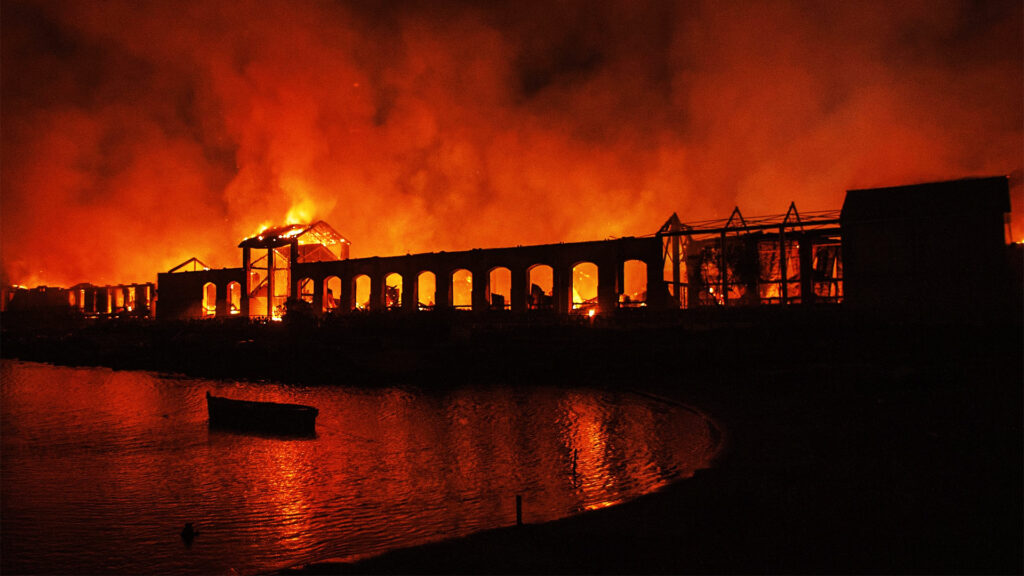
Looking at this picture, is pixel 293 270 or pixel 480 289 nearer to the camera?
pixel 480 289

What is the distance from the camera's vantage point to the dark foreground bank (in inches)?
257

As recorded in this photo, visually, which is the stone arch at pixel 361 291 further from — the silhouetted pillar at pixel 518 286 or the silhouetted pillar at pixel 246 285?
the silhouetted pillar at pixel 518 286

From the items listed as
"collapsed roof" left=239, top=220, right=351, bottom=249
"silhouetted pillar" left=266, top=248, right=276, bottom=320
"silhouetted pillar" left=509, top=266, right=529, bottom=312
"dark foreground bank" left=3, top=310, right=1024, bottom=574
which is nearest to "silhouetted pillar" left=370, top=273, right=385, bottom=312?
"dark foreground bank" left=3, top=310, right=1024, bottom=574

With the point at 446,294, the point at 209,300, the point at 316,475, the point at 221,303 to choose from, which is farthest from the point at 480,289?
the point at 209,300

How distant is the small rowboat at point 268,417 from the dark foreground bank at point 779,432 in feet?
29.7

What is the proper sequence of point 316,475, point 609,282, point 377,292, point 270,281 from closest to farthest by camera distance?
point 316,475, point 609,282, point 377,292, point 270,281

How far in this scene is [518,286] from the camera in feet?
106

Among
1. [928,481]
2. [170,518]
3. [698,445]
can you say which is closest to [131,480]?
[170,518]

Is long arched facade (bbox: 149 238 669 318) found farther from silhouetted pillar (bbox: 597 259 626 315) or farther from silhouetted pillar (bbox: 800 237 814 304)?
silhouetted pillar (bbox: 800 237 814 304)

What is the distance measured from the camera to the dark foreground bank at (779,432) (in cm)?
653

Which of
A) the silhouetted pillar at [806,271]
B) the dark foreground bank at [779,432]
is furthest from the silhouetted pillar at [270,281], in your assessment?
the silhouetted pillar at [806,271]

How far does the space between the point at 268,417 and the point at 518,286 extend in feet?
55.1

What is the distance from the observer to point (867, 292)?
23.4m

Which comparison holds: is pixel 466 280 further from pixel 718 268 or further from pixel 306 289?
pixel 718 268
